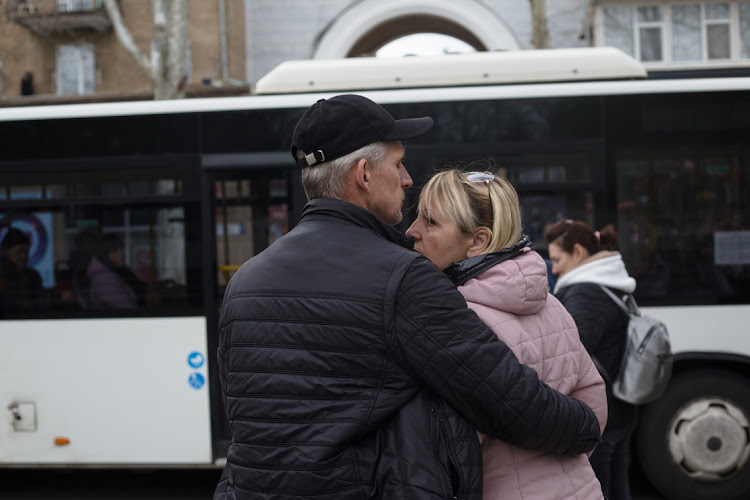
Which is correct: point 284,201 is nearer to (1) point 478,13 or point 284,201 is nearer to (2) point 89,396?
(2) point 89,396

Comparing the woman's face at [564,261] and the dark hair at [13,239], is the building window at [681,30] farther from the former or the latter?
the woman's face at [564,261]

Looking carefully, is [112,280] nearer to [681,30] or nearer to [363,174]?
[363,174]

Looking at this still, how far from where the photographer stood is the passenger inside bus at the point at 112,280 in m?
6.36

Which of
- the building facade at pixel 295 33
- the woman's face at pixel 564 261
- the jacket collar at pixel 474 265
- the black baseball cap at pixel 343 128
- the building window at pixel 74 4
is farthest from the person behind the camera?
the building window at pixel 74 4

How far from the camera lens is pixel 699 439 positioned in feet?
19.7

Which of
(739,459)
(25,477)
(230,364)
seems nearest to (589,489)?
(230,364)

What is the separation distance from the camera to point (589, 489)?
1935 mm

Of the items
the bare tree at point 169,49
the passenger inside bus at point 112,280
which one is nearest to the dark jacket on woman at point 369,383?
the passenger inside bus at point 112,280

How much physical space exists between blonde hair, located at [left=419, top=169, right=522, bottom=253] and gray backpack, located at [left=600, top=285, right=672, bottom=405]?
2.18 m

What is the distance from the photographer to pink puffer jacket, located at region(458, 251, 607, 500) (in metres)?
1.84

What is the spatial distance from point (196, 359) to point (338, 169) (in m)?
4.65

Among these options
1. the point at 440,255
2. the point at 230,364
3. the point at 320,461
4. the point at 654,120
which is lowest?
the point at 320,461

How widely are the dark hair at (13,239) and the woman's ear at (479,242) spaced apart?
5.31 m

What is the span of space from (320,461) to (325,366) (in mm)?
184
